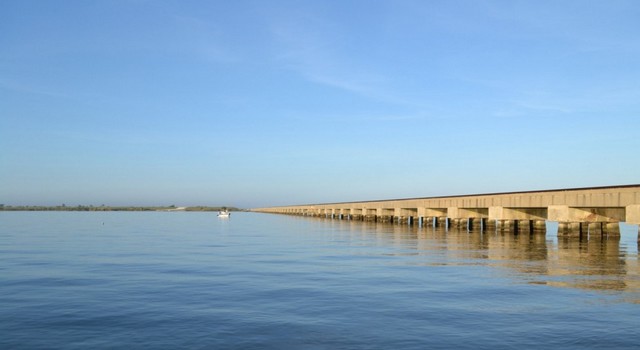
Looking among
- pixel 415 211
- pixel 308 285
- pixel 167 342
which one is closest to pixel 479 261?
pixel 308 285

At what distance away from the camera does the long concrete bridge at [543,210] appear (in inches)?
1650

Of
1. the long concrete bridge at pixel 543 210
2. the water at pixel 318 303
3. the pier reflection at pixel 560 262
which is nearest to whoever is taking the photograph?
the water at pixel 318 303

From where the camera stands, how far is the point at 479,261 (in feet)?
99.9

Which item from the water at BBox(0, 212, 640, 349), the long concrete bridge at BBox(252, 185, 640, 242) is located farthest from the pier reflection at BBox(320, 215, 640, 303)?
the long concrete bridge at BBox(252, 185, 640, 242)

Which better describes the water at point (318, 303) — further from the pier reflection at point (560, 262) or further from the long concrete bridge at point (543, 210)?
the long concrete bridge at point (543, 210)

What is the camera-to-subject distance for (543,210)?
59625 millimetres

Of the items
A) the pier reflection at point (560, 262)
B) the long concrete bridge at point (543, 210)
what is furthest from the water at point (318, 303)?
the long concrete bridge at point (543, 210)

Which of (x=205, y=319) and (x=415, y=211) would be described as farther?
(x=415, y=211)

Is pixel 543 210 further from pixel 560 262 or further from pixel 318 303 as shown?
pixel 318 303

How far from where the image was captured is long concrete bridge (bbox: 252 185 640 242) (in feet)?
137

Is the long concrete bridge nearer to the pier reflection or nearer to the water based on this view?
the pier reflection

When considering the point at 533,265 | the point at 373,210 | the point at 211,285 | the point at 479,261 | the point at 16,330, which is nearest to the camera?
the point at 16,330

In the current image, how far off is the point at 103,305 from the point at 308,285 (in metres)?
7.12

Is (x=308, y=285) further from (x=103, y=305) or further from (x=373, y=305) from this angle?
(x=103, y=305)
